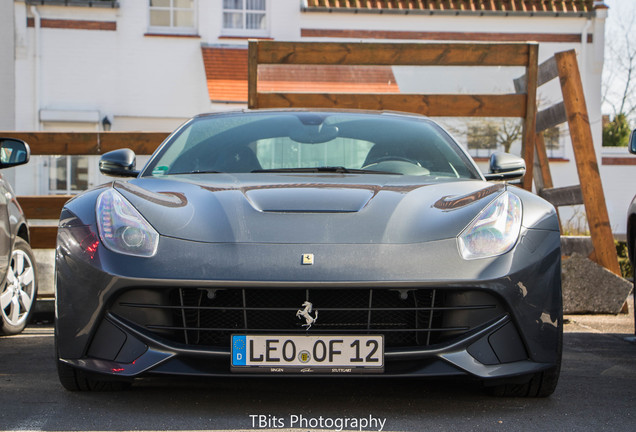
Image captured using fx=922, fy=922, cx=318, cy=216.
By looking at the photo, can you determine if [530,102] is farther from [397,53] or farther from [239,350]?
[239,350]

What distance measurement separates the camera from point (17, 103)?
20078 mm

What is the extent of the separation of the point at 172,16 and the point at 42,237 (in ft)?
45.0

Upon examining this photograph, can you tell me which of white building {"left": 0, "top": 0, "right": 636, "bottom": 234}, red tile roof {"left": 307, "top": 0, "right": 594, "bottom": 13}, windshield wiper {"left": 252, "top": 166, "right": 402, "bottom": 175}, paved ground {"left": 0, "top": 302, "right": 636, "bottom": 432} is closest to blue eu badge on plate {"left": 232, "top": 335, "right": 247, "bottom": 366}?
paved ground {"left": 0, "top": 302, "right": 636, "bottom": 432}

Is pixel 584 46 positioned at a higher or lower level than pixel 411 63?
higher

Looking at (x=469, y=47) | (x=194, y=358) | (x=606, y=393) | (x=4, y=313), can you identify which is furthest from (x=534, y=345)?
(x=469, y=47)

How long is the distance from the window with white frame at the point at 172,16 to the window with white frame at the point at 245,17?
0.79m

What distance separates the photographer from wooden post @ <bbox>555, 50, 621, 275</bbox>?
7918 mm

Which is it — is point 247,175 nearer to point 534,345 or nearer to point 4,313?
point 534,345

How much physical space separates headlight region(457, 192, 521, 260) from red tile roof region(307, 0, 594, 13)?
1783cm

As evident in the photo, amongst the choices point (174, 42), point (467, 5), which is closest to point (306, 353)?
point (174, 42)

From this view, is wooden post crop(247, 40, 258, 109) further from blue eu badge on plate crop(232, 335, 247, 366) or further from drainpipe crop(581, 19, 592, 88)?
drainpipe crop(581, 19, 592, 88)

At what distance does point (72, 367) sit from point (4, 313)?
8.50 ft

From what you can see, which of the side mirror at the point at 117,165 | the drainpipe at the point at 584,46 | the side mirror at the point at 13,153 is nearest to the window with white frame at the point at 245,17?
the drainpipe at the point at 584,46

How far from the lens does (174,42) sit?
2055 cm
